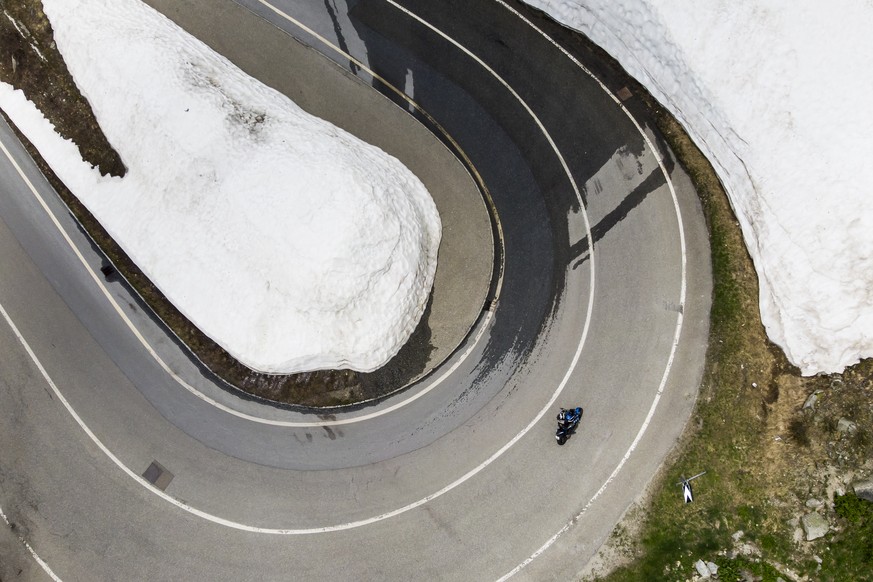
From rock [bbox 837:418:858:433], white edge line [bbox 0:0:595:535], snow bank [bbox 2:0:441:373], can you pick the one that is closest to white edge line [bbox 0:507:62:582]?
white edge line [bbox 0:0:595:535]

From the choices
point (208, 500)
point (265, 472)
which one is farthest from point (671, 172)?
point (208, 500)

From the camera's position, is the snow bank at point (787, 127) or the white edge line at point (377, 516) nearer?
the snow bank at point (787, 127)

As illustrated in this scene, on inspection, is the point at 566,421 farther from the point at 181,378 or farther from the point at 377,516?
the point at 181,378

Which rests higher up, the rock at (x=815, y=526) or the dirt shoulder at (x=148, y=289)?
the rock at (x=815, y=526)

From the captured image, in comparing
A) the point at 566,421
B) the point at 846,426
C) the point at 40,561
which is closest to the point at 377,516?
the point at 566,421

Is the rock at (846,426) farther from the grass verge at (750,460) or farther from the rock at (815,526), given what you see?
the rock at (815,526)

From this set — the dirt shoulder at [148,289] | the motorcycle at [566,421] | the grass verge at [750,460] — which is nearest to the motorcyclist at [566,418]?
the motorcycle at [566,421]
